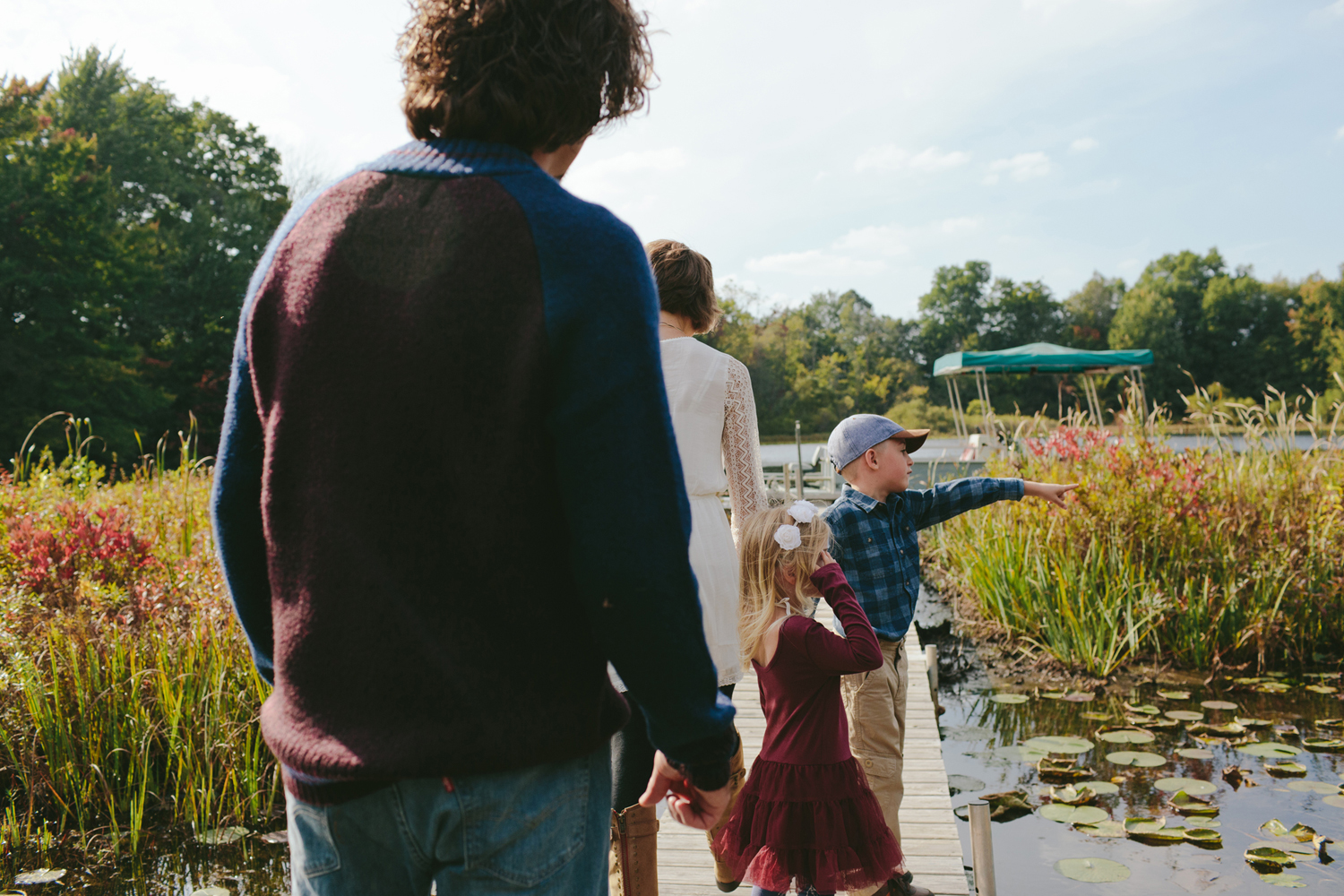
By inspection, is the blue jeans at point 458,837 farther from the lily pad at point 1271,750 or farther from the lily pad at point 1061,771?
the lily pad at point 1271,750

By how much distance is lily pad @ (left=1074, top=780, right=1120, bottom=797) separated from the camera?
3504mm

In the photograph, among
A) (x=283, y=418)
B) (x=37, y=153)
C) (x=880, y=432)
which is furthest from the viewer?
(x=37, y=153)

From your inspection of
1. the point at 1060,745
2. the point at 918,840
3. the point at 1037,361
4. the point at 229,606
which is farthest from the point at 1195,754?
the point at 1037,361

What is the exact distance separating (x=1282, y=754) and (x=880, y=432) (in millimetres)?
2858

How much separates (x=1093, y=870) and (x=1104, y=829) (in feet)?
1.21

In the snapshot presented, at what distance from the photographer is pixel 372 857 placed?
795 mm

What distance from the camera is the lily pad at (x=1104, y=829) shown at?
3137 mm

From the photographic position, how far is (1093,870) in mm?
2859

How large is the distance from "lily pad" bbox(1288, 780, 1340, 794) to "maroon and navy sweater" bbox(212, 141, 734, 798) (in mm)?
3898

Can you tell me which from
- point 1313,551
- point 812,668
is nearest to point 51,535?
point 812,668

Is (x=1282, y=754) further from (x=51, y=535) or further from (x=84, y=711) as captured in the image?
(x=51, y=535)

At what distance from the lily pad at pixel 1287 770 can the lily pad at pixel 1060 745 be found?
70 centimetres

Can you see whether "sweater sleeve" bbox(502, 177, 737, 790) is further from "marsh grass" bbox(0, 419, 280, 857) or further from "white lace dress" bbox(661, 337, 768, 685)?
"marsh grass" bbox(0, 419, 280, 857)

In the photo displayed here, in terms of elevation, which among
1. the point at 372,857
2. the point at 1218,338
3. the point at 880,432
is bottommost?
the point at 372,857
